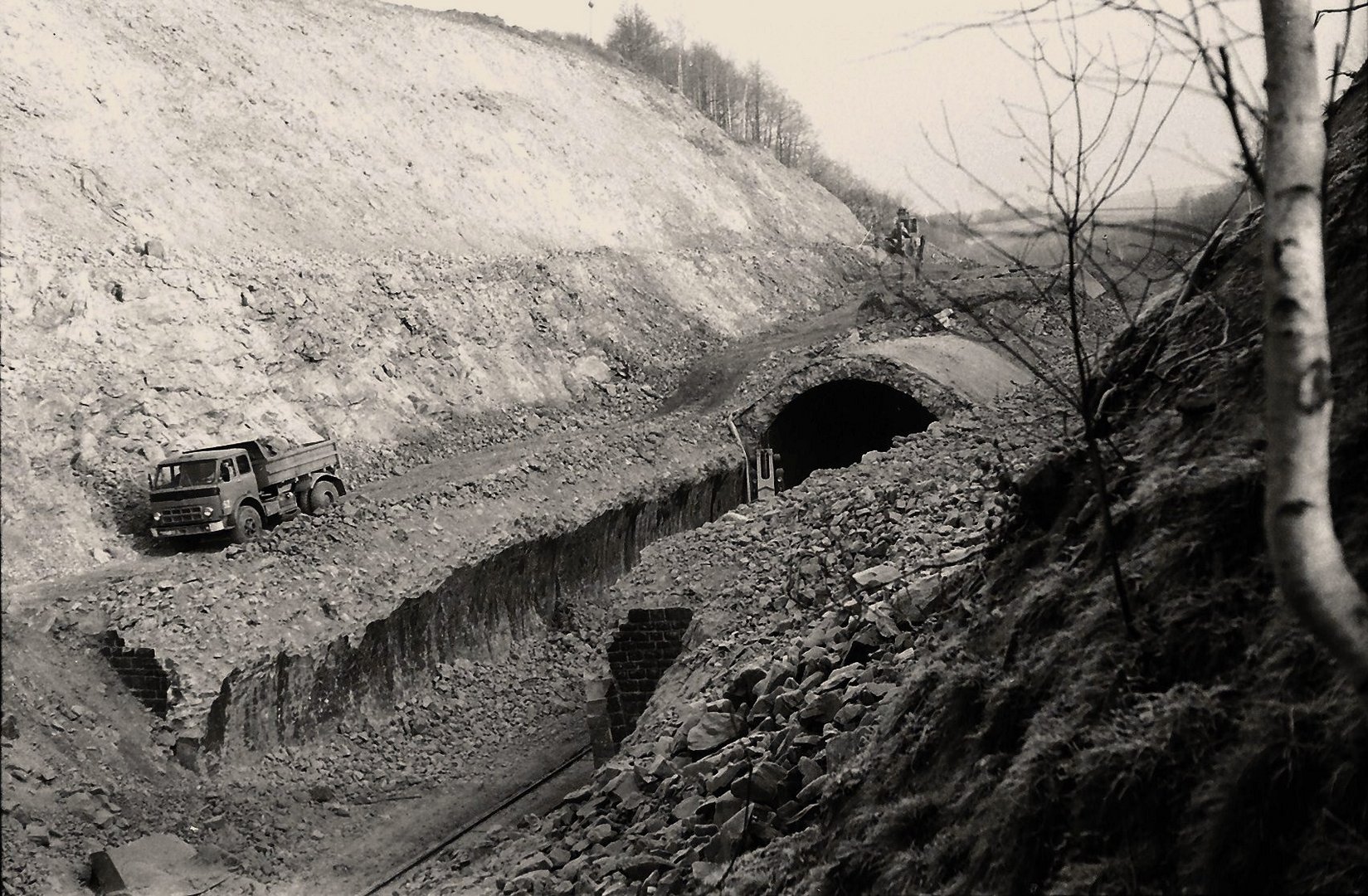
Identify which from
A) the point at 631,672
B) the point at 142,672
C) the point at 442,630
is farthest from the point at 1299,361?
the point at 442,630

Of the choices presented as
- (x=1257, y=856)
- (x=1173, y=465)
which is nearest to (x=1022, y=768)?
(x=1257, y=856)

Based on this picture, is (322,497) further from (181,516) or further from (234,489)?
(181,516)

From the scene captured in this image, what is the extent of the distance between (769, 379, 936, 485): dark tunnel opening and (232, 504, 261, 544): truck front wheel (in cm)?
1229

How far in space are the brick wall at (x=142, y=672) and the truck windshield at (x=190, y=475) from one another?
3.37 metres

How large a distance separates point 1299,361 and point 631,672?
43.1ft

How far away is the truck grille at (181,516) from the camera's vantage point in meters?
18.9

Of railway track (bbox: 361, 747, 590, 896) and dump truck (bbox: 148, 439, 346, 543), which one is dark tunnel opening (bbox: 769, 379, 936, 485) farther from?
railway track (bbox: 361, 747, 590, 896)

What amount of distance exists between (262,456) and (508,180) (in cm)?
1868

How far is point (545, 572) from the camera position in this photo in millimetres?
22156

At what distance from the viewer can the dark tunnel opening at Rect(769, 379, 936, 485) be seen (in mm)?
28500

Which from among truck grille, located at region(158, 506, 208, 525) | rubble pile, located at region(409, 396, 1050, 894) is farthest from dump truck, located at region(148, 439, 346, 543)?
rubble pile, located at region(409, 396, 1050, 894)

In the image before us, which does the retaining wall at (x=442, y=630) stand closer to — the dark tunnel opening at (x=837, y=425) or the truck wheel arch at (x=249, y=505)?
the truck wheel arch at (x=249, y=505)

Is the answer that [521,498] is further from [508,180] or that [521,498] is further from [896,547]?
[508,180]

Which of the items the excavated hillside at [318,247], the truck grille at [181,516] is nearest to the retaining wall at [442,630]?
the truck grille at [181,516]
